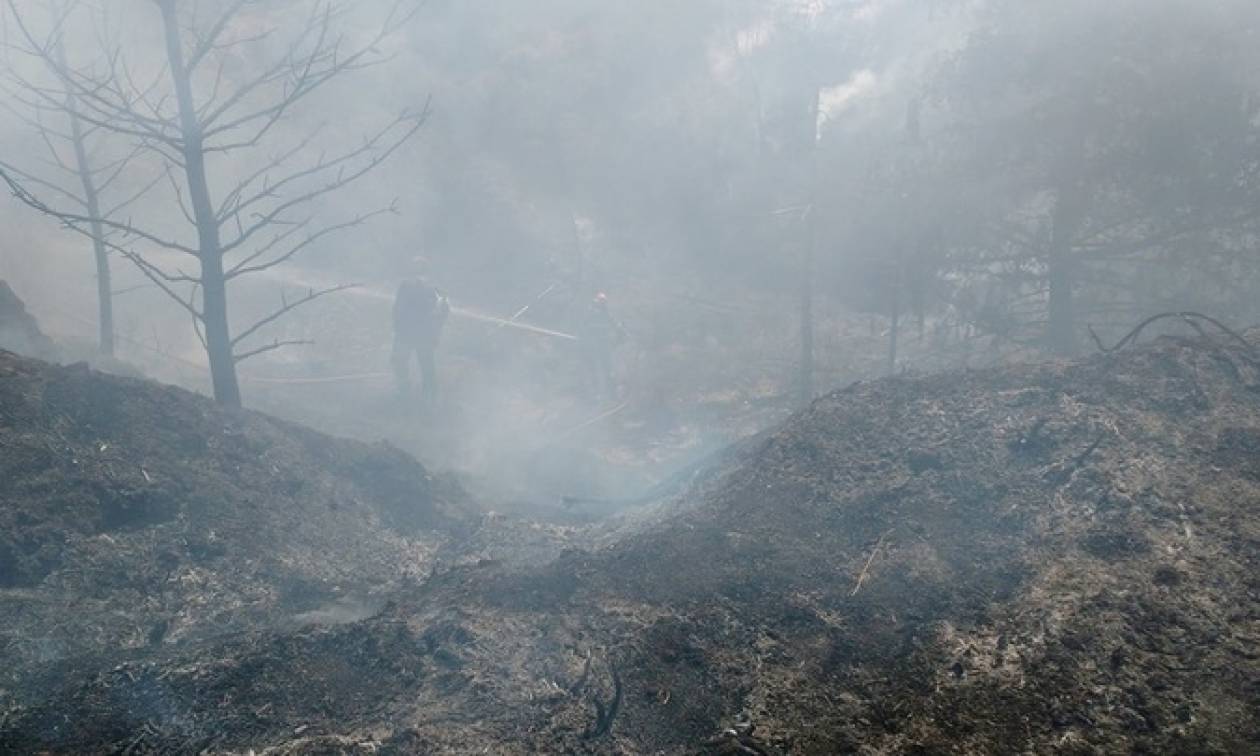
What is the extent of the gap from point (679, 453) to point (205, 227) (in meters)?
8.37

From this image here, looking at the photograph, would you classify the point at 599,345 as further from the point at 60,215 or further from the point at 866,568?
the point at 866,568

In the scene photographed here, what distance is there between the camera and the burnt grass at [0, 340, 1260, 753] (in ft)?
11.4

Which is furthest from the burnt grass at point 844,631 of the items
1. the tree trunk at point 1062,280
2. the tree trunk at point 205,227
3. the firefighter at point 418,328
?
the firefighter at point 418,328

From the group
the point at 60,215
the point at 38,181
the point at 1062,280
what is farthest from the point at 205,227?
the point at 1062,280

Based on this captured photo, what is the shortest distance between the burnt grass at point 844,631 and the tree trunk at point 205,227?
263cm

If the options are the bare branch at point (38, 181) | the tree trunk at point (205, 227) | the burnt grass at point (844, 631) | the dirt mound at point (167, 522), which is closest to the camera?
the burnt grass at point (844, 631)

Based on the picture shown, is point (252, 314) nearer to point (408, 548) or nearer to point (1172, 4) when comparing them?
point (408, 548)

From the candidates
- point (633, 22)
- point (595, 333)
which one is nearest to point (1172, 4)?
point (595, 333)

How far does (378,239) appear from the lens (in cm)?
2347

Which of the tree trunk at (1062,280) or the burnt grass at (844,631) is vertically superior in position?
the tree trunk at (1062,280)

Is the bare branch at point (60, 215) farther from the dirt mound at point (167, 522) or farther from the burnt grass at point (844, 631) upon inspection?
the burnt grass at point (844, 631)

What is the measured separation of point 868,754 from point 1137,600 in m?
1.81

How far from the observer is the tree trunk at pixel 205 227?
8.10 m

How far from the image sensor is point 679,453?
46.9ft
